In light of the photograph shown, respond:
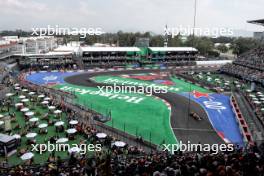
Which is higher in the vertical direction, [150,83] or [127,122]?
[150,83]

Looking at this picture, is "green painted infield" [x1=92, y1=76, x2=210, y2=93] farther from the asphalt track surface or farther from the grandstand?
the asphalt track surface

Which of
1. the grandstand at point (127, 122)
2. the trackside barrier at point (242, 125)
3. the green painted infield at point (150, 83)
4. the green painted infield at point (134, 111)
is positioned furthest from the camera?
the green painted infield at point (150, 83)

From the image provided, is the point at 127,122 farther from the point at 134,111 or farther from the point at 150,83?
the point at 150,83

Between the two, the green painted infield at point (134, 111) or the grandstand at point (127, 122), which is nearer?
the grandstand at point (127, 122)

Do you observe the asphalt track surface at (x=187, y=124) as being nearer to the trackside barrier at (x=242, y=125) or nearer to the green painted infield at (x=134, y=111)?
the green painted infield at (x=134, y=111)

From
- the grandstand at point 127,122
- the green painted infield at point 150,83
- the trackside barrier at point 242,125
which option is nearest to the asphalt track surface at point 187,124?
the grandstand at point 127,122

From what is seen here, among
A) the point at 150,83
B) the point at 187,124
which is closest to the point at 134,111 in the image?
the point at 187,124

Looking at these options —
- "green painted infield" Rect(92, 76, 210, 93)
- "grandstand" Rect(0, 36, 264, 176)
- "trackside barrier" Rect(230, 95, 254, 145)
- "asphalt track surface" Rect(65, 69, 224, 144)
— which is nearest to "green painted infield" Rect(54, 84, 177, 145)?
"grandstand" Rect(0, 36, 264, 176)

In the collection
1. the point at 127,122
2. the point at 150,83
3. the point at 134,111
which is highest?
the point at 150,83

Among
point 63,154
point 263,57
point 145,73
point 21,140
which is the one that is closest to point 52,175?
point 63,154
